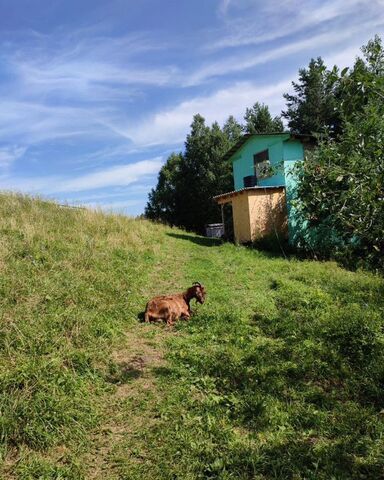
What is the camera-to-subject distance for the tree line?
3.50 m

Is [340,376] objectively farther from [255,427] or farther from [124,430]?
[124,430]

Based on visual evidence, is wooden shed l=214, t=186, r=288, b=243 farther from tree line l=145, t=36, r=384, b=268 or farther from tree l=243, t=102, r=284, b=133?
tree l=243, t=102, r=284, b=133

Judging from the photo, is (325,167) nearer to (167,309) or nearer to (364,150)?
(364,150)

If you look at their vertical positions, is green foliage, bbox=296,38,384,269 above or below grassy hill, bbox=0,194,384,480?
above

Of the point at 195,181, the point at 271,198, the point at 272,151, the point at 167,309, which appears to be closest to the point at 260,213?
the point at 271,198

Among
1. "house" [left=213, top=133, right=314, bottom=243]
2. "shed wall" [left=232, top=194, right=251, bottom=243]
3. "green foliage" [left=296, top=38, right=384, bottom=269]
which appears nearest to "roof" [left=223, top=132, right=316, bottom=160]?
"house" [left=213, top=133, right=314, bottom=243]

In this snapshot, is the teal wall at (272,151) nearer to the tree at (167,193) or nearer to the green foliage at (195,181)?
the green foliage at (195,181)

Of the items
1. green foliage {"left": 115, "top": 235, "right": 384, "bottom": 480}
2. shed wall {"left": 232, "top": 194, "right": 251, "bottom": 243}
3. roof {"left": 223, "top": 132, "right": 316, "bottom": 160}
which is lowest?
green foliage {"left": 115, "top": 235, "right": 384, "bottom": 480}

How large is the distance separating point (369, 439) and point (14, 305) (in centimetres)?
512

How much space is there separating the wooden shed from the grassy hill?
9.00m

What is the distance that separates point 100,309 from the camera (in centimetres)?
670

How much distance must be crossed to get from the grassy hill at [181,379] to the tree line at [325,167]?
1.46m

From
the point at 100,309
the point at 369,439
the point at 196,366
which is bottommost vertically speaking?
the point at 369,439

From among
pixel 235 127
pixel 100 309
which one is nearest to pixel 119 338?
pixel 100 309
